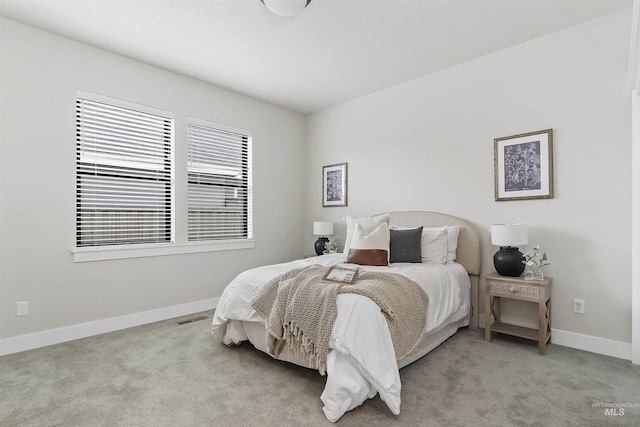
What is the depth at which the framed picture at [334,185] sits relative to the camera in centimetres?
486

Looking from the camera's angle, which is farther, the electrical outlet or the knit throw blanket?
the electrical outlet

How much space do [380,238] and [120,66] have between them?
129 inches

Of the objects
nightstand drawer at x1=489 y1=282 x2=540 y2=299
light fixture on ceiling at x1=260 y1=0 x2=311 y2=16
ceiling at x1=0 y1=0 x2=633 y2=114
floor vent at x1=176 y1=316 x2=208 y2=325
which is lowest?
floor vent at x1=176 y1=316 x2=208 y2=325

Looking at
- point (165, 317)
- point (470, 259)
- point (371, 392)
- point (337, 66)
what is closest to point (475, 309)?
point (470, 259)

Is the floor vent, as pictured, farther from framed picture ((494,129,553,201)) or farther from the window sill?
framed picture ((494,129,553,201))

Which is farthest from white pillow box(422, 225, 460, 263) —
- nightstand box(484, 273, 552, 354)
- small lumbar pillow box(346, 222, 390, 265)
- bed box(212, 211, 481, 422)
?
small lumbar pillow box(346, 222, 390, 265)

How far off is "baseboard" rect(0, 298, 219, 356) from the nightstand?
3.23 metres

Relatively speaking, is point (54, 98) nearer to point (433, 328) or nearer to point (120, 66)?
point (120, 66)

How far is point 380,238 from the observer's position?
3264 millimetres

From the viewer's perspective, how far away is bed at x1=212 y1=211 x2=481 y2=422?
1902mm

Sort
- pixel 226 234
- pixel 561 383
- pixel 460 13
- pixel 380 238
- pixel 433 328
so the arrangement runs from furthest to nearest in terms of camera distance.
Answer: pixel 226 234
pixel 380 238
pixel 460 13
pixel 433 328
pixel 561 383

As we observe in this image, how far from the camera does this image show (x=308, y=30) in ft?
9.85

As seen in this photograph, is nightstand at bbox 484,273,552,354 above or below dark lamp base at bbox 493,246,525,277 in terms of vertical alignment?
below

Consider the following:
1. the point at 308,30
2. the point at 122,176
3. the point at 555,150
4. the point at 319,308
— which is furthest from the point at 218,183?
the point at 555,150
